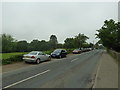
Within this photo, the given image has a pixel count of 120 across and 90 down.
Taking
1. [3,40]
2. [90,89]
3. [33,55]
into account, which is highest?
[3,40]

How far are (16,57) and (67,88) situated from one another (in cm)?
1097

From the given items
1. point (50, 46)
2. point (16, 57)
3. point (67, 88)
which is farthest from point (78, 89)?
point (50, 46)

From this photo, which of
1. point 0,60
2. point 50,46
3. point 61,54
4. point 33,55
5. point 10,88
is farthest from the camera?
point 50,46

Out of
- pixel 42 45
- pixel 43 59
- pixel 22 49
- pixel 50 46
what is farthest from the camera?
pixel 50 46

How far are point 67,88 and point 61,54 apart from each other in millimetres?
17986

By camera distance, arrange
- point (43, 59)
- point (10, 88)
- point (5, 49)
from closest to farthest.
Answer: point (10, 88), point (43, 59), point (5, 49)

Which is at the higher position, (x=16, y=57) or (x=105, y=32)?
(x=105, y=32)

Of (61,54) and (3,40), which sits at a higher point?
(3,40)

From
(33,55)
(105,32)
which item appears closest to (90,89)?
(33,55)

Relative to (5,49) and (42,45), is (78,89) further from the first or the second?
(42,45)

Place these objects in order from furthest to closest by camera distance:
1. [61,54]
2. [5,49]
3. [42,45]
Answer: [42,45] < [5,49] < [61,54]

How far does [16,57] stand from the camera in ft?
50.5

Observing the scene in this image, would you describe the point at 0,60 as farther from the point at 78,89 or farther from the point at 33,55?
the point at 78,89

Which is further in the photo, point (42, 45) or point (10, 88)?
point (42, 45)
